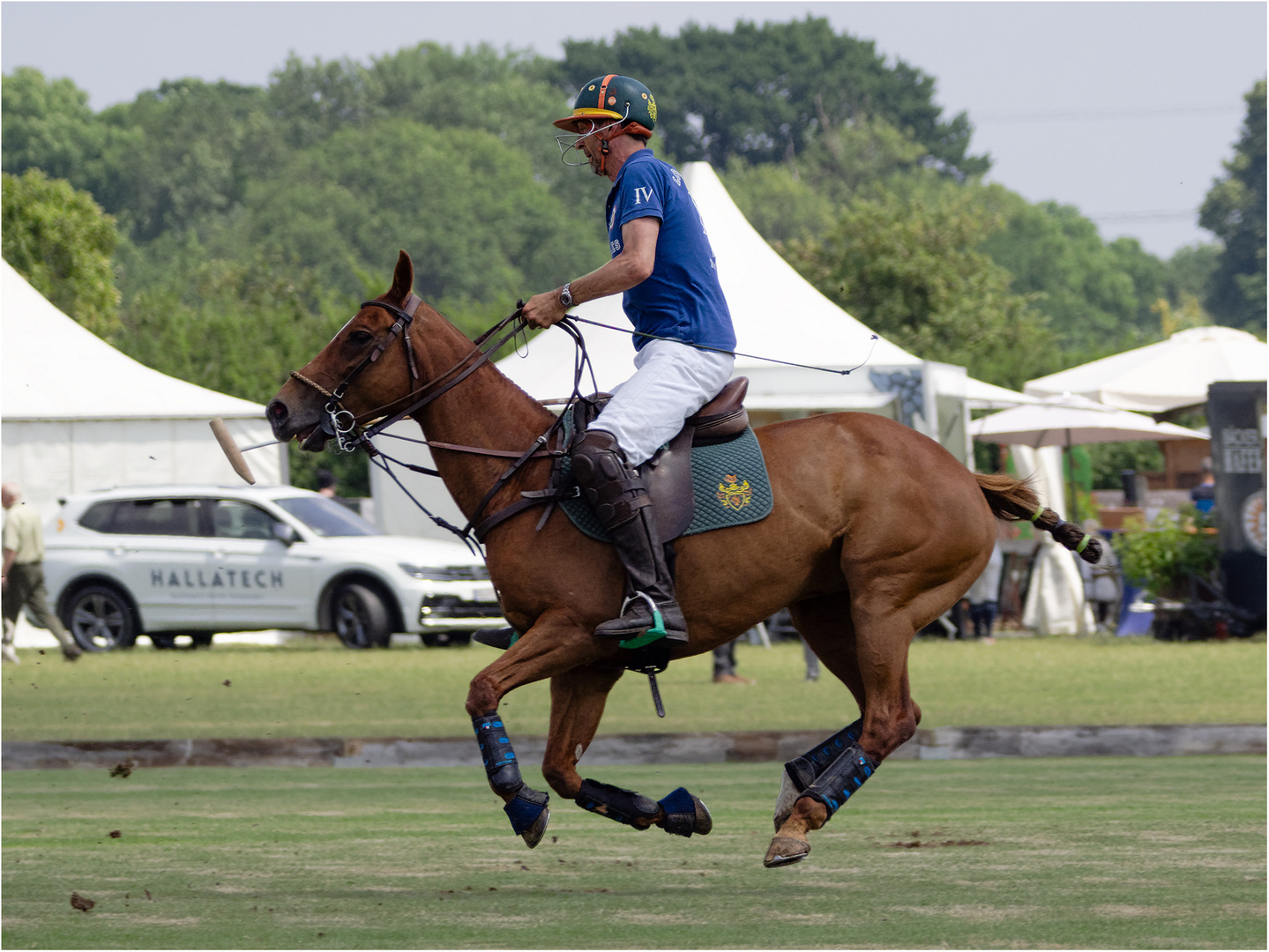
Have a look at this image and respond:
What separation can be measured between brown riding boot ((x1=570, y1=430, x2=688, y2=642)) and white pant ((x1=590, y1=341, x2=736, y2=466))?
14 centimetres

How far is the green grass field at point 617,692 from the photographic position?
560 inches

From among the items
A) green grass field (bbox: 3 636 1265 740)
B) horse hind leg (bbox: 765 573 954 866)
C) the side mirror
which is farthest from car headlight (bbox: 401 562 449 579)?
horse hind leg (bbox: 765 573 954 866)

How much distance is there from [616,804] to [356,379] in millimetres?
1859

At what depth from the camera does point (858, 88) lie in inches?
4417

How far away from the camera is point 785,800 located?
7.31m

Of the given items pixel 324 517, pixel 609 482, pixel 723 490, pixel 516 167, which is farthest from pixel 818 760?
pixel 516 167

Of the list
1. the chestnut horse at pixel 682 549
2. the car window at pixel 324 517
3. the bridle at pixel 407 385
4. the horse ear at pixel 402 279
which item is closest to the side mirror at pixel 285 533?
the car window at pixel 324 517

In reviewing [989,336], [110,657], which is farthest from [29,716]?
[989,336]

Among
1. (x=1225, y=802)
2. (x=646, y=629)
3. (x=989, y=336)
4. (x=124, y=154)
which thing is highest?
(x=124, y=154)

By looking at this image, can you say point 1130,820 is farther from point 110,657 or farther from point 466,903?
point 110,657

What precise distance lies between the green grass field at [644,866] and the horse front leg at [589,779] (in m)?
0.38

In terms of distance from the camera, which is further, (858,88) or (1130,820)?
(858,88)

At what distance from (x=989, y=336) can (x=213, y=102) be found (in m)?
77.7

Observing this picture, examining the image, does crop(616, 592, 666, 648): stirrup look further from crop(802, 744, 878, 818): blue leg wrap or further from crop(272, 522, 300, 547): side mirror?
crop(272, 522, 300, 547): side mirror
